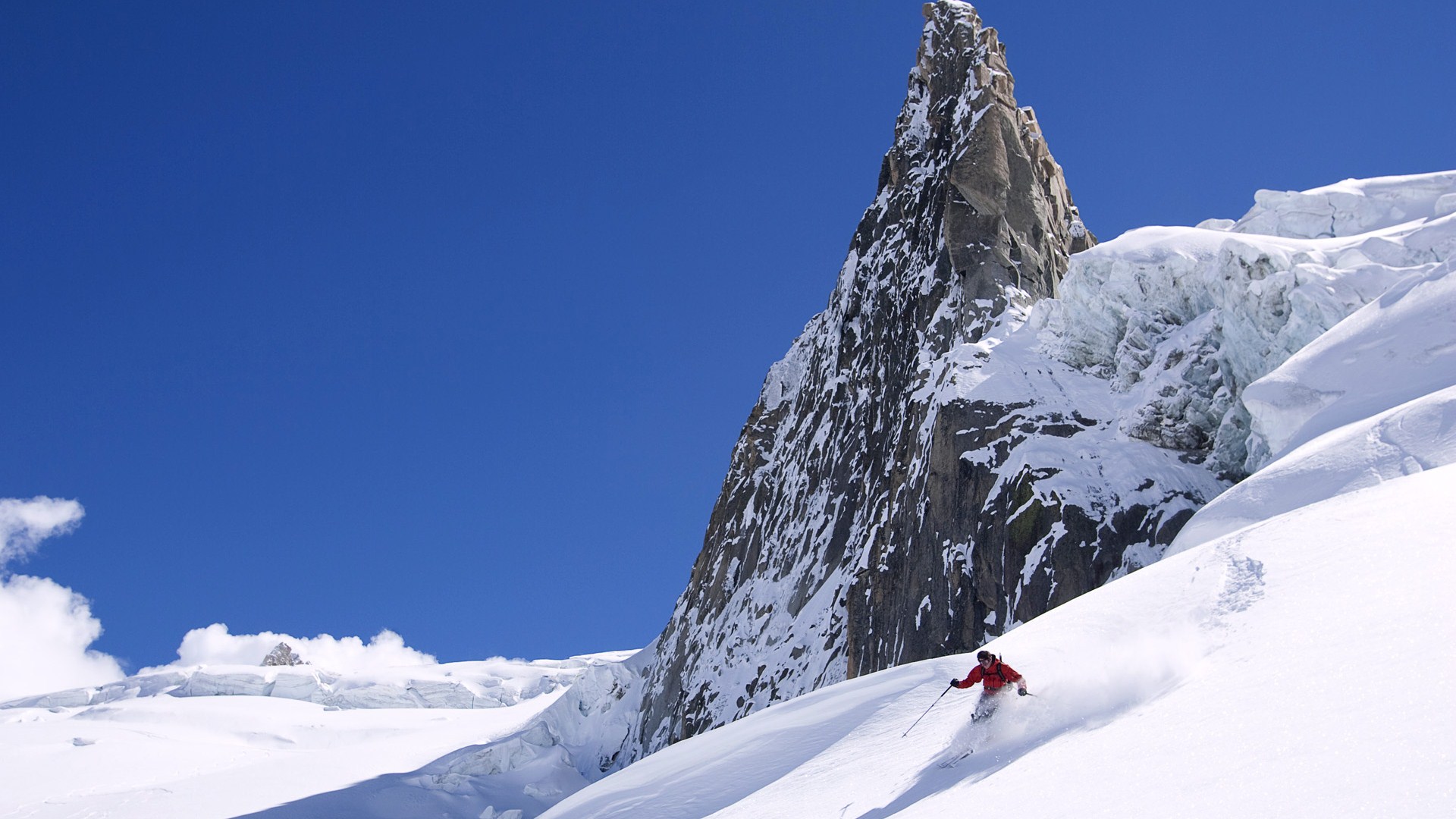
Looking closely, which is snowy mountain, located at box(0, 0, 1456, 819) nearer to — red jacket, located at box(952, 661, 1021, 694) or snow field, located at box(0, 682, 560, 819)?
red jacket, located at box(952, 661, 1021, 694)

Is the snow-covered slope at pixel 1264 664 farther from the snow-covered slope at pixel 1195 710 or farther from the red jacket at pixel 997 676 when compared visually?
the red jacket at pixel 997 676

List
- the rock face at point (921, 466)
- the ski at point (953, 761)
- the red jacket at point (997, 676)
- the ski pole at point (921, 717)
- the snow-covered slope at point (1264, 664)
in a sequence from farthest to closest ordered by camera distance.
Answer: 1. the rock face at point (921, 466)
2. the ski pole at point (921, 717)
3. the red jacket at point (997, 676)
4. the ski at point (953, 761)
5. the snow-covered slope at point (1264, 664)

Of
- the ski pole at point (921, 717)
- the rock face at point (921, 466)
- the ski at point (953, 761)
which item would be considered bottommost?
the ski at point (953, 761)

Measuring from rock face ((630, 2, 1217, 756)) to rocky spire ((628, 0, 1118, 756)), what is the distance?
0.12 metres

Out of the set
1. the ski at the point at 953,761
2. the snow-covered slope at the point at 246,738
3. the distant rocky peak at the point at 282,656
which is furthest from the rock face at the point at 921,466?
the distant rocky peak at the point at 282,656

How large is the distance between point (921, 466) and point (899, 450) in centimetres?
483

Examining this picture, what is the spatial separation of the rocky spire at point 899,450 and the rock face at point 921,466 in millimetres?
119

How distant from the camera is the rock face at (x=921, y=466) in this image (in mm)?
32781

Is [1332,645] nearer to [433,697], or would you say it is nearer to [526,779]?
[526,779]

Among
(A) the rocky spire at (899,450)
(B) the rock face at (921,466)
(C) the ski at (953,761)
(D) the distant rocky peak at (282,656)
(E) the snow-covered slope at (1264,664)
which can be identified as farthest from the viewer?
(D) the distant rocky peak at (282,656)

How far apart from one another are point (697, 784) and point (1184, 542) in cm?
1060

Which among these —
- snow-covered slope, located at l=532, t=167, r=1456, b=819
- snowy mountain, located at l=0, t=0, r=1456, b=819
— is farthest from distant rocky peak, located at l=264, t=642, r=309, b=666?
snow-covered slope, located at l=532, t=167, r=1456, b=819

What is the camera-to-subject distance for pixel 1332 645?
8656 millimetres

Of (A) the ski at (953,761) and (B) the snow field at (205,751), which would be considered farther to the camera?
(B) the snow field at (205,751)
